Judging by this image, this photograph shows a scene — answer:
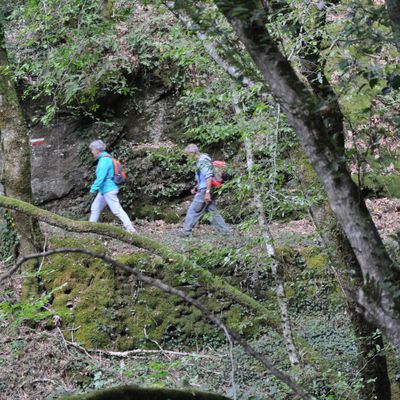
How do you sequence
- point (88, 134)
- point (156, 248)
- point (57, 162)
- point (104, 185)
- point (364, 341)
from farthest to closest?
point (88, 134) < point (57, 162) < point (104, 185) < point (156, 248) < point (364, 341)

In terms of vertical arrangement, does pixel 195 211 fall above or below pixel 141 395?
below

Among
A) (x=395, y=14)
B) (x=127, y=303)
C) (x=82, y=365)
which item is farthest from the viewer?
(x=127, y=303)

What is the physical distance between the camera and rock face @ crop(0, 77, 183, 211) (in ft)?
46.4

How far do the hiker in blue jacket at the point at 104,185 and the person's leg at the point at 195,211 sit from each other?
1073 mm

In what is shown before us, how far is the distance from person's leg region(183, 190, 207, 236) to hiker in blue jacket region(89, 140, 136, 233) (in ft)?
3.52

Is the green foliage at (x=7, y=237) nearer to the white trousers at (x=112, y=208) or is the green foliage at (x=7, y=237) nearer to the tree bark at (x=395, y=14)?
the white trousers at (x=112, y=208)

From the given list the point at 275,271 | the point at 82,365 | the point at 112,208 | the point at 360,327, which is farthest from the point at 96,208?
the point at 360,327

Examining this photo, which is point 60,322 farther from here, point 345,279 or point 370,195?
point 370,195

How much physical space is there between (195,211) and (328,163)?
8.60 meters

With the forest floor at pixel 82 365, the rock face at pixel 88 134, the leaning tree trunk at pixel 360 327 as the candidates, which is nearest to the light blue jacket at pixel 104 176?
the forest floor at pixel 82 365

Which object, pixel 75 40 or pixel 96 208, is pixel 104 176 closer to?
pixel 96 208

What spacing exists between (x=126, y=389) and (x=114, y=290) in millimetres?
7098

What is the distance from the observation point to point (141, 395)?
305cm

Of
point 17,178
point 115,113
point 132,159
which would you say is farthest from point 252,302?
point 115,113
